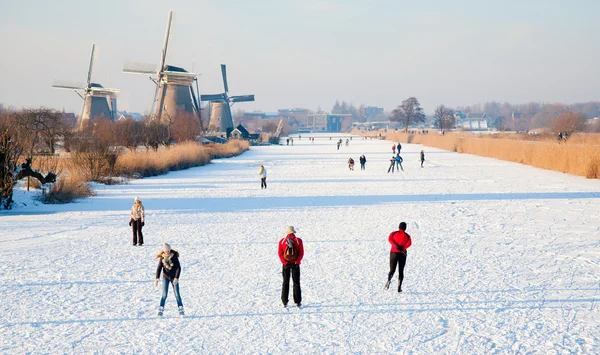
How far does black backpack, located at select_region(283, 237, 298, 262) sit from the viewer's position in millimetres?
7328

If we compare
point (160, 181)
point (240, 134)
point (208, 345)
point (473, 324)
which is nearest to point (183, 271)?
point (208, 345)

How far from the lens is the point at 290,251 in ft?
24.1

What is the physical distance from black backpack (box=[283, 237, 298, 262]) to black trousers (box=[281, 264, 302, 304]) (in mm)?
145

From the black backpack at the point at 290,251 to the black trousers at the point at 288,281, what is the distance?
0.47ft

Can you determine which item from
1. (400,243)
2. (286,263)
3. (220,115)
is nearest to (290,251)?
Result: (286,263)

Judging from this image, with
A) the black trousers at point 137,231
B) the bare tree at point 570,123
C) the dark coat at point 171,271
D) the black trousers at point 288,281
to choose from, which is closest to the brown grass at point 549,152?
the bare tree at point 570,123

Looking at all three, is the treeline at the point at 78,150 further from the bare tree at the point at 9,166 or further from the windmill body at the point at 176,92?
the windmill body at the point at 176,92

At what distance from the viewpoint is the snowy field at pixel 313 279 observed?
6.70 metres

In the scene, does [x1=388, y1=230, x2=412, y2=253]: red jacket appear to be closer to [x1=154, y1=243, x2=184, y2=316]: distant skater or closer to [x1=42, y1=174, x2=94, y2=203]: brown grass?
[x1=154, y1=243, x2=184, y2=316]: distant skater

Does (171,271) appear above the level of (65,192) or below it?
above

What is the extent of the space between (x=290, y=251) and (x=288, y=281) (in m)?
0.57

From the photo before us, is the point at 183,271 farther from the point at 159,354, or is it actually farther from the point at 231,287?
the point at 159,354

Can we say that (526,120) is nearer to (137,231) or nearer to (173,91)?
(173,91)

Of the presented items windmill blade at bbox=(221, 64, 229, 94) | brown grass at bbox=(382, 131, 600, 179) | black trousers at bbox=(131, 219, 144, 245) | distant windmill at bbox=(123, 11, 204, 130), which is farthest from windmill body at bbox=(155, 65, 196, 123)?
black trousers at bbox=(131, 219, 144, 245)
